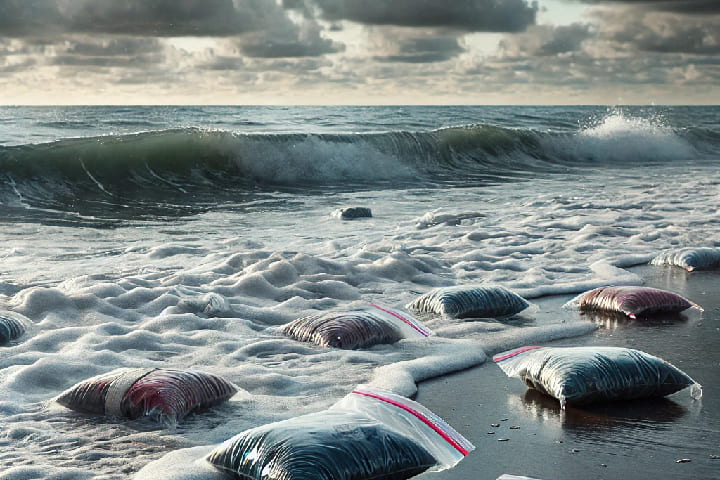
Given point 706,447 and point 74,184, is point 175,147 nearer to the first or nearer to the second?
→ point 74,184

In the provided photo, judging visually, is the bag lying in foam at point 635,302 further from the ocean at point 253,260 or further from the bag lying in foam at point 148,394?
the bag lying in foam at point 148,394

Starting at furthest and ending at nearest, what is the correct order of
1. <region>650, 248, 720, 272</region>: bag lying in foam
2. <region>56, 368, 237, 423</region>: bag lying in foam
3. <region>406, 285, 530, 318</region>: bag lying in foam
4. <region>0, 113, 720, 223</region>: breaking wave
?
<region>0, 113, 720, 223</region>: breaking wave < <region>650, 248, 720, 272</region>: bag lying in foam < <region>406, 285, 530, 318</region>: bag lying in foam < <region>56, 368, 237, 423</region>: bag lying in foam

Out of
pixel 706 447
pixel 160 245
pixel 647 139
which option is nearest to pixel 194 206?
pixel 160 245

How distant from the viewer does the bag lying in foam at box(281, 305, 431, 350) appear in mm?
4500

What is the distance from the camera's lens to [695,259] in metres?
6.84

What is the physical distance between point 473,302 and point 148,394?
2.51 meters

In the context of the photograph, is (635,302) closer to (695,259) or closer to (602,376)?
(602,376)

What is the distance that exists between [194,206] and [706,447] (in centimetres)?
1119

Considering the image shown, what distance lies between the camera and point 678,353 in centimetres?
427

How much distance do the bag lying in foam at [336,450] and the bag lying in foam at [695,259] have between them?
4.55 meters

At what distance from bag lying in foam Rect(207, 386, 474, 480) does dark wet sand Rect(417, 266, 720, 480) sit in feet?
0.31

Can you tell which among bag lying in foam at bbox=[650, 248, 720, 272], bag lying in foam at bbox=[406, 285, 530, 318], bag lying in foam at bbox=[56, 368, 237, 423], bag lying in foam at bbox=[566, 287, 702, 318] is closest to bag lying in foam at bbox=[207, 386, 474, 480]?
bag lying in foam at bbox=[56, 368, 237, 423]

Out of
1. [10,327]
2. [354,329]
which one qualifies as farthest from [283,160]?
[354,329]

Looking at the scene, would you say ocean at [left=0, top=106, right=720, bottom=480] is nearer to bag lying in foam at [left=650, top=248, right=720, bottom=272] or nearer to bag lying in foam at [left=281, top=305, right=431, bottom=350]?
bag lying in foam at [left=281, top=305, right=431, bottom=350]
